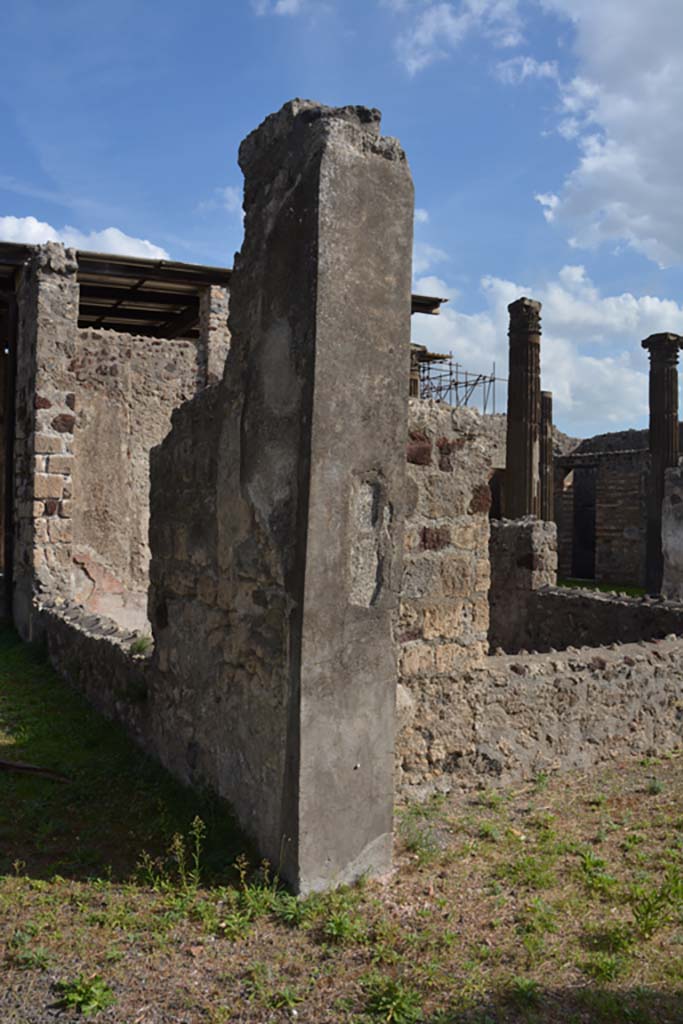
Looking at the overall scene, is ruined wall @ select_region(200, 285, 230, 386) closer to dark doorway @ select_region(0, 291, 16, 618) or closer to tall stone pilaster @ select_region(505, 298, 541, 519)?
dark doorway @ select_region(0, 291, 16, 618)

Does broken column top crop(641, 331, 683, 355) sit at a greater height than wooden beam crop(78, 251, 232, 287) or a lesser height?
greater

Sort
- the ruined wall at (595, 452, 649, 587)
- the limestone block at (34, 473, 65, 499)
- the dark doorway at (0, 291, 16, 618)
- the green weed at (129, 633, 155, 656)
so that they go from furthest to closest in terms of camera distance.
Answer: the ruined wall at (595, 452, 649, 587) < the dark doorway at (0, 291, 16, 618) < the limestone block at (34, 473, 65, 499) < the green weed at (129, 633, 155, 656)

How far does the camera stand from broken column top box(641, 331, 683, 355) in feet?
53.3

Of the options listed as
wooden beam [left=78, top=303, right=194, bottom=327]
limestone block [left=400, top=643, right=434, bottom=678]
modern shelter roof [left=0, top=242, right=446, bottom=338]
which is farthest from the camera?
wooden beam [left=78, top=303, right=194, bottom=327]

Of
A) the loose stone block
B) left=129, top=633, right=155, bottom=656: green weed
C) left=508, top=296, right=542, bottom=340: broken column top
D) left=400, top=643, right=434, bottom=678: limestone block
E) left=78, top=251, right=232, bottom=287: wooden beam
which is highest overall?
left=508, top=296, right=542, bottom=340: broken column top

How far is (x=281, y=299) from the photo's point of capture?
3211 millimetres

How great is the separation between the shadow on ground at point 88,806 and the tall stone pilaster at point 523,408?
10.0m

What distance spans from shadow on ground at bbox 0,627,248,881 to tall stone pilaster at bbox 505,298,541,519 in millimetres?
10004

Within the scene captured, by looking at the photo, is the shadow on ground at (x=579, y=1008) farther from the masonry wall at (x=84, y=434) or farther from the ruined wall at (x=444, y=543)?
the masonry wall at (x=84, y=434)

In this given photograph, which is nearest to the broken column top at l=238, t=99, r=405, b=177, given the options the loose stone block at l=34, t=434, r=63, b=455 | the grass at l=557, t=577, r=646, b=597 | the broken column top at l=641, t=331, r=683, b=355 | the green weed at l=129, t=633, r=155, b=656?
the green weed at l=129, t=633, r=155, b=656

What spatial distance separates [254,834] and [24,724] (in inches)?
106

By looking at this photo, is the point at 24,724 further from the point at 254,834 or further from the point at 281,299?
the point at 281,299

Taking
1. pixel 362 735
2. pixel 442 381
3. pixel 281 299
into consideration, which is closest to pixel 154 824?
pixel 362 735

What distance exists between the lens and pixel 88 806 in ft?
13.0
